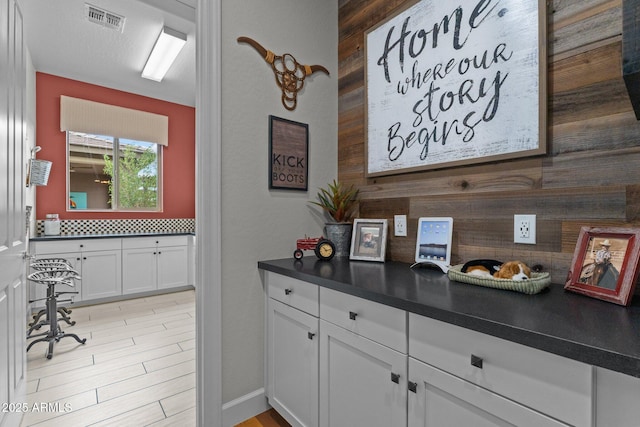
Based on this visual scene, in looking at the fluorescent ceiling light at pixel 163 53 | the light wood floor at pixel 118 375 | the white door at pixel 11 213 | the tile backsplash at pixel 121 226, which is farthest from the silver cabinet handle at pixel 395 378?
the tile backsplash at pixel 121 226

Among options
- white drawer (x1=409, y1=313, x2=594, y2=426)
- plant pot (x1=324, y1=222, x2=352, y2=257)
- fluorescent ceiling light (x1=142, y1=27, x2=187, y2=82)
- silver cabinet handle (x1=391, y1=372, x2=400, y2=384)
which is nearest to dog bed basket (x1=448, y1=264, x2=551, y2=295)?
white drawer (x1=409, y1=313, x2=594, y2=426)

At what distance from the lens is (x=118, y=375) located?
221cm

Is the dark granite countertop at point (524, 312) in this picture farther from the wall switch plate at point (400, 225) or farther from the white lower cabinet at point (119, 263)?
the white lower cabinet at point (119, 263)

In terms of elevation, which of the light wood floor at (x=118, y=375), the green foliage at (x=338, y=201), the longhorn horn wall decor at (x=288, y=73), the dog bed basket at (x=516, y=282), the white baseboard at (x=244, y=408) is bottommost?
the light wood floor at (x=118, y=375)

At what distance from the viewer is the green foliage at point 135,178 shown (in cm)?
475

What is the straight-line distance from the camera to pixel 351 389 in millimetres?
1231

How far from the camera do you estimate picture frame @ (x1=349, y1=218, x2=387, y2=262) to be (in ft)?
5.73

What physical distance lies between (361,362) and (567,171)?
107 centimetres

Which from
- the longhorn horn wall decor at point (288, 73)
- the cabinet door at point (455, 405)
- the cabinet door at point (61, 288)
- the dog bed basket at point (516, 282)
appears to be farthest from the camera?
the cabinet door at point (61, 288)

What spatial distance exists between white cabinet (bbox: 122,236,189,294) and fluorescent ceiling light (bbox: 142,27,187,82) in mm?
2222

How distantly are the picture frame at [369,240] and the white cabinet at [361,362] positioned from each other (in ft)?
1.62

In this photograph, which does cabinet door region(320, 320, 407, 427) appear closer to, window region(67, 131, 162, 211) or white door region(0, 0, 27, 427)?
white door region(0, 0, 27, 427)

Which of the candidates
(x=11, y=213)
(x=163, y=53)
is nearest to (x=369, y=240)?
(x=11, y=213)

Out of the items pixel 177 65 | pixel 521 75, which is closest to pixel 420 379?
pixel 521 75
